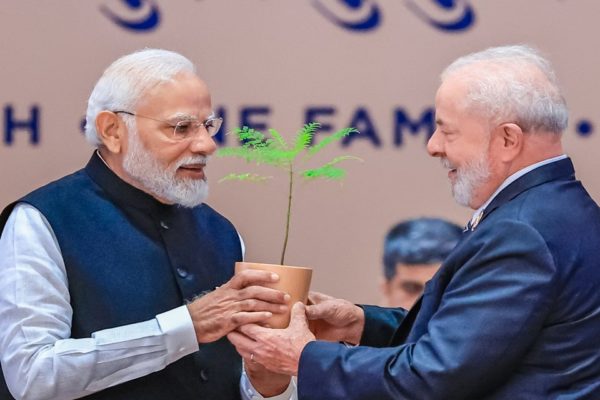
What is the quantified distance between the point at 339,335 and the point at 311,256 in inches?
38.4

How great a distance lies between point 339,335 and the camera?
10.6 ft

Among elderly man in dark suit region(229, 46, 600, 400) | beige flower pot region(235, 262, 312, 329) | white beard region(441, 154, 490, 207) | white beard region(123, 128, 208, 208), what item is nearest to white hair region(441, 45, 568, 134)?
elderly man in dark suit region(229, 46, 600, 400)

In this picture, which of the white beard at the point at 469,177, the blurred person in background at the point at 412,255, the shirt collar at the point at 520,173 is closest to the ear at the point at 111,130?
the white beard at the point at 469,177

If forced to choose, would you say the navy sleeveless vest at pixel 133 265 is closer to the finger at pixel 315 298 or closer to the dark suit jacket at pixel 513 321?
the finger at pixel 315 298

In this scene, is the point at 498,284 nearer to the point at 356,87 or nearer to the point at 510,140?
the point at 510,140

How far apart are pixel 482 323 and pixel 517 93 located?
53 centimetres

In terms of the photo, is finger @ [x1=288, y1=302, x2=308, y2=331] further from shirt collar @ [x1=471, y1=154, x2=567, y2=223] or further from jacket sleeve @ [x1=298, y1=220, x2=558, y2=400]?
shirt collar @ [x1=471, y1=154, x2=567, y2=223]

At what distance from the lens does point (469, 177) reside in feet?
9.22

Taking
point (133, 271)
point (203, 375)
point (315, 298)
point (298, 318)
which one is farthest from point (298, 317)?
point (133, 271)

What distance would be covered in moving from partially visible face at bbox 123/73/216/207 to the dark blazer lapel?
823mm

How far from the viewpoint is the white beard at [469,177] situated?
9.12ft

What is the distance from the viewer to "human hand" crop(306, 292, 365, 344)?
316 centimetres

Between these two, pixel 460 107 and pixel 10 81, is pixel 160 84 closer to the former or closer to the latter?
pixel 460 107

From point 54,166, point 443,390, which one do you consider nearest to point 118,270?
point 443,390
